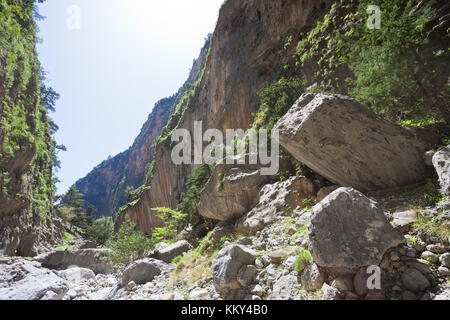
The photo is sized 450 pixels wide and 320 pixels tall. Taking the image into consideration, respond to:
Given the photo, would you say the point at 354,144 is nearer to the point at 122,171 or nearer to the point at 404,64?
the point at 404,64

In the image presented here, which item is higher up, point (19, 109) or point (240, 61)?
point (240, 61)

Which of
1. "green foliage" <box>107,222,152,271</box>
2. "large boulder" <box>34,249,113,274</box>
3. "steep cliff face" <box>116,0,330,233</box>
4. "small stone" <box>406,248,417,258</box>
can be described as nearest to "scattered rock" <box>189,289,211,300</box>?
"small stone" <box>406,248,417,258</box>

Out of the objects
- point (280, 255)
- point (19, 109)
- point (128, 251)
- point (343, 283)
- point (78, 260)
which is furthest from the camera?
point (78, 260)

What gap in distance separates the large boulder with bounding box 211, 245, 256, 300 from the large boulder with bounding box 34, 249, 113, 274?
12.6m

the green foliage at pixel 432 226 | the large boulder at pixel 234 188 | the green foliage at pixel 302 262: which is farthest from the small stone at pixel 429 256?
the large boulder at pixel 234 188

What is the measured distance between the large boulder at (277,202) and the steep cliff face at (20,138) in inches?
553

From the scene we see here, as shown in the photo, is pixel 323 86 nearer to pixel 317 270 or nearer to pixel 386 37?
pixel 386 37

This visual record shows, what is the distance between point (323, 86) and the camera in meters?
10.0

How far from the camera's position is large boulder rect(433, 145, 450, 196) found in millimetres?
2824

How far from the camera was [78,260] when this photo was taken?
13.2 metres

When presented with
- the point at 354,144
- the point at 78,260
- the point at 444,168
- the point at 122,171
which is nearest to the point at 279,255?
the point at 444,168

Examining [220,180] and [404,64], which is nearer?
[404,64]

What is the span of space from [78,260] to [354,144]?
17.3 metres
